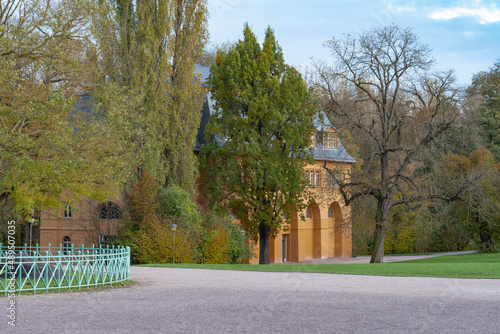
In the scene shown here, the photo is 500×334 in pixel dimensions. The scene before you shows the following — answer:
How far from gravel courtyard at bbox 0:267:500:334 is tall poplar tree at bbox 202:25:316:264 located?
17.2 m

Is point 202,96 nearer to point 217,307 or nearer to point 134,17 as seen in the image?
point 134,17

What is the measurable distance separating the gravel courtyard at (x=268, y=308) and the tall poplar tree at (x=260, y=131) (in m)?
17.2

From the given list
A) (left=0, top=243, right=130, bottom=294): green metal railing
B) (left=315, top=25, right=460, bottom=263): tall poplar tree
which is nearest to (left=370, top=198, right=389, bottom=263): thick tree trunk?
(left=315, top=25, right=460, bottom=263): tall poplar tree

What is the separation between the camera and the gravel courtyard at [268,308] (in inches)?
354

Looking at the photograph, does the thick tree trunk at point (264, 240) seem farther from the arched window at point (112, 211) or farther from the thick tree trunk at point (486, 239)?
the thick tree trunk at point (486, 239)

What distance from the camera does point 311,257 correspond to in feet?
160

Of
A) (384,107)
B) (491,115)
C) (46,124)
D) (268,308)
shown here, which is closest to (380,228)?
(384,107)

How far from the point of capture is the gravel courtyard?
29.5ft

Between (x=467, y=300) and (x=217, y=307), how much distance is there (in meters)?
5.30

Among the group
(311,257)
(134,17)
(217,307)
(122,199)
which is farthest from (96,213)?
(217,307)

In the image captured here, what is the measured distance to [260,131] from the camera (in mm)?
33844

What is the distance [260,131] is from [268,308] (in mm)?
23394

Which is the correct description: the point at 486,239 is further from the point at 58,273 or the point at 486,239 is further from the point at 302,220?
the point at 58,273

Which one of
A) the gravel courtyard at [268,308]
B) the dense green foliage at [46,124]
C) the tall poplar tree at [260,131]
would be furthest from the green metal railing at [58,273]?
the tall poplar tree at [260,131]
